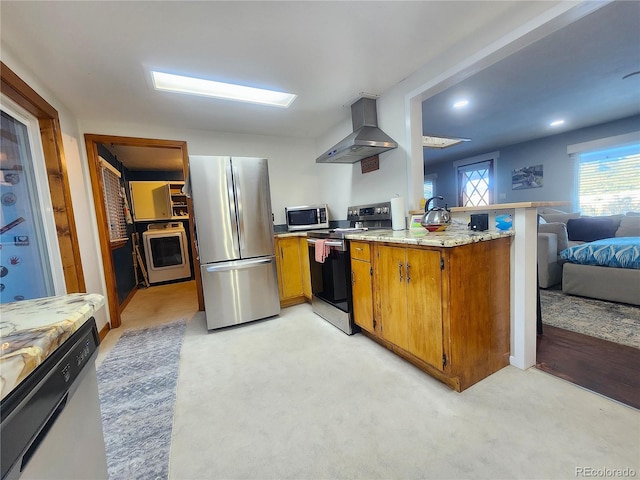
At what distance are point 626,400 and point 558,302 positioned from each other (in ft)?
5.66

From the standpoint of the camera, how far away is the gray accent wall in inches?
173

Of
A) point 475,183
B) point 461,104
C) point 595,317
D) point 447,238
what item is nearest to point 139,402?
point 447,238

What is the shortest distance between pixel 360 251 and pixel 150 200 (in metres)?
4.84

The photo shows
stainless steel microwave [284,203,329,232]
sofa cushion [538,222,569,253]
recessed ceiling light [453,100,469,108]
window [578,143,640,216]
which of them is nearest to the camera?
recessed ceiling light [453,100,469,108]

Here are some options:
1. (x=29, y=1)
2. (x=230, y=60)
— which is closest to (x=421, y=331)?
(x=230, y=60)

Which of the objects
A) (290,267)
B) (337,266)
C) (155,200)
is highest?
(155,200)

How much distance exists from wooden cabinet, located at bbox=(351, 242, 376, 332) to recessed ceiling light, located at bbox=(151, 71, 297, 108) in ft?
5.55

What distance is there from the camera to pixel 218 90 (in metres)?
2.52

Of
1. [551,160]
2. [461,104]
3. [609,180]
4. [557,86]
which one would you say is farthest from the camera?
[551,160]

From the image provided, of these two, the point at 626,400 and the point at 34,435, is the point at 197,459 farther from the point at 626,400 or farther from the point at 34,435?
the point at 626,400

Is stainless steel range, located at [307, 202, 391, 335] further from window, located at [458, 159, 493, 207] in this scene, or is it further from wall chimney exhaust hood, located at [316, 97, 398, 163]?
window, located at [458, 159, 493, 207]

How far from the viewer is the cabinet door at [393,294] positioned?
1825 mm

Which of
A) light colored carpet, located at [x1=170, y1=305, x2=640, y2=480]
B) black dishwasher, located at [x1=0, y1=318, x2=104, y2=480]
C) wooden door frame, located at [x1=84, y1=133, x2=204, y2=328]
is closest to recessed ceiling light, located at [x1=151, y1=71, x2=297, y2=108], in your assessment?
wooden door frame, located at [x1=84, y1=133, x2=204, y2=328]

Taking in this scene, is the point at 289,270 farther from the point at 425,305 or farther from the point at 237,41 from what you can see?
the point at 237,41
